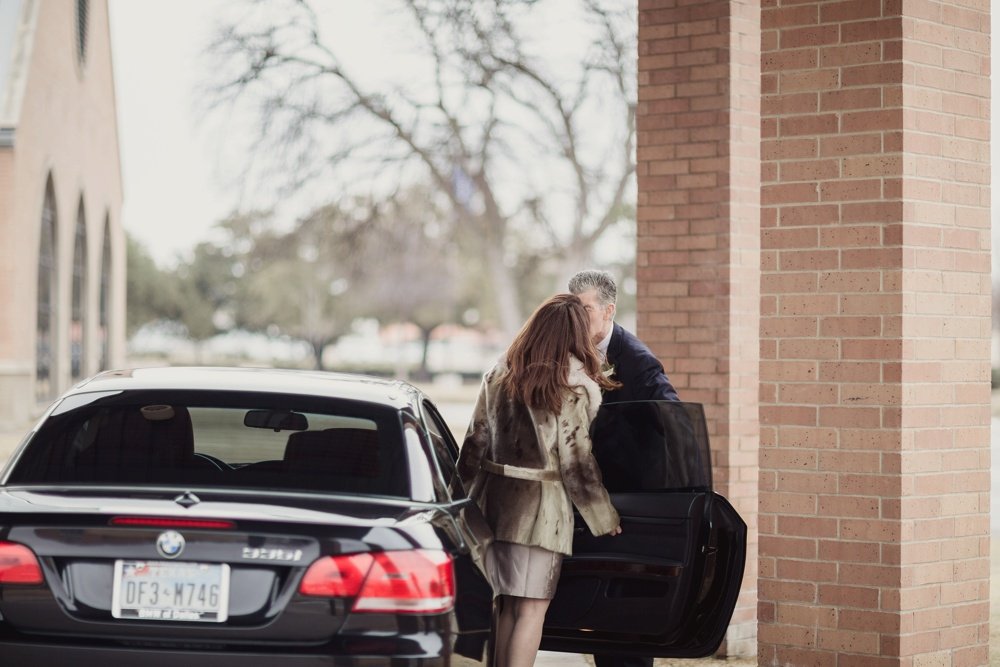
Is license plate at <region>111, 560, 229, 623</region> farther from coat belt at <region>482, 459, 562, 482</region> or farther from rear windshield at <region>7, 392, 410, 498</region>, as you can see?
coat belt at <region>482, 459, 562, 482</region>

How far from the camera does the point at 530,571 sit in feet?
16.2

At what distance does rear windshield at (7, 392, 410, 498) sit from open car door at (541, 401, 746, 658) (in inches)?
40.9

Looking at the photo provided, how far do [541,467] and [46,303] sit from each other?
2924 centimetres

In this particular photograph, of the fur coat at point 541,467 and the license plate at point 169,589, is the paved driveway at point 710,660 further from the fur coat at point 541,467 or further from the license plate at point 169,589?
the fur coat at point 541,467

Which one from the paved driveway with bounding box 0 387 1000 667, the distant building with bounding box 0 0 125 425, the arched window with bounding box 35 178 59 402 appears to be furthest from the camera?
the arched window with bounding box 35 178 59 402

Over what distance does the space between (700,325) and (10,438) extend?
21597 mm

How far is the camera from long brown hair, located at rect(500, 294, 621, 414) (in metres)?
4.87

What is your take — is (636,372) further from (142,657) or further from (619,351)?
(142,657)

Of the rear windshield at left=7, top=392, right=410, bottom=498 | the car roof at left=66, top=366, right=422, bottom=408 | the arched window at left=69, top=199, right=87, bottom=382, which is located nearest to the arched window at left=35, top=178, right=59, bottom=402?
the arched window at left=69, top=199, right=87, bottom=382

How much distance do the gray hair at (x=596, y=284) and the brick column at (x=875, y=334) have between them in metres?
0.73

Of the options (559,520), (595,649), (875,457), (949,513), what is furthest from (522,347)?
(949,513)

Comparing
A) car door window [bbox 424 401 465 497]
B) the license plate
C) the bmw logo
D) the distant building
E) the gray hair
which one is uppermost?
the distant building

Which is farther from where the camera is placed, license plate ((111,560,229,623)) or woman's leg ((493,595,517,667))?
woman's leg ((493,595,517,667))

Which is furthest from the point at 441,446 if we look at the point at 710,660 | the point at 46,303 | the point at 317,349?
the point at 317,349
